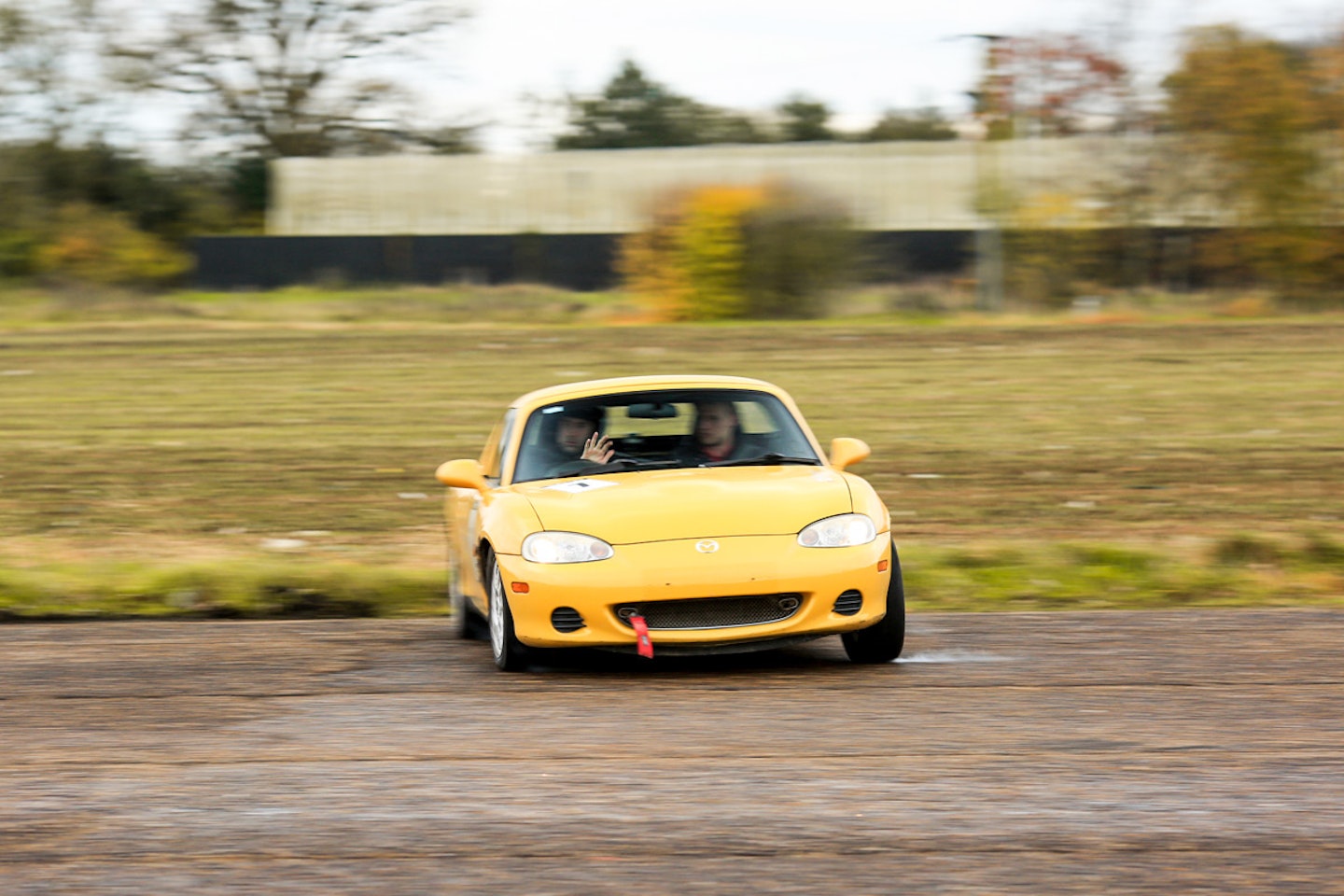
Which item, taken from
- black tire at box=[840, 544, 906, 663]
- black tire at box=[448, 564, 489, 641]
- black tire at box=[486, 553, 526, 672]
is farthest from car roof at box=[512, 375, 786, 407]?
black tire at box=[840, 544, 906, 663]

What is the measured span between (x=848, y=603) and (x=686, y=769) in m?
2.10

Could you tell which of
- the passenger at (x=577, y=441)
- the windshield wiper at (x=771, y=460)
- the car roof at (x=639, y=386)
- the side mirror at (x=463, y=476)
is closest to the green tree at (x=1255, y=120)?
the car roof at (x=639, y=386)

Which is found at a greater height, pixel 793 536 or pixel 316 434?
pixel 793 536

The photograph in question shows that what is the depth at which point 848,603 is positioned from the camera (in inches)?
313

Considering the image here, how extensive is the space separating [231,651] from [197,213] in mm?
53203

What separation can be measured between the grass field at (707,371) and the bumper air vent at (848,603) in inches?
122

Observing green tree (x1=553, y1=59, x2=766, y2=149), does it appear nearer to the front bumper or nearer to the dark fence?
the dark fence

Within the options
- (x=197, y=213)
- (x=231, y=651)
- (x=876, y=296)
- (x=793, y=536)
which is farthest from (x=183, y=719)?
(x=197, y=213)

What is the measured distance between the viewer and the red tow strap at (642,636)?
7812 millimetres

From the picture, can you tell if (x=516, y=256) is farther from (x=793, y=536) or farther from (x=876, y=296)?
(x=793, y=536)

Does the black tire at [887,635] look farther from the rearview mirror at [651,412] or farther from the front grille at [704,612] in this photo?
the rearview mirror at [651,412]

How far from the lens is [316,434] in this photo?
20.6 metres

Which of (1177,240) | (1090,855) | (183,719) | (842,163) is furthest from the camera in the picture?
(842,163)

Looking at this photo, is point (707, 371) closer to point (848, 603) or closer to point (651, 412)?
point (651, 412)
